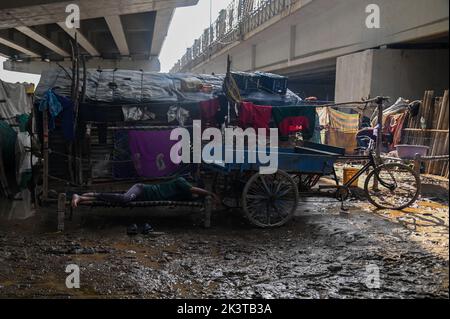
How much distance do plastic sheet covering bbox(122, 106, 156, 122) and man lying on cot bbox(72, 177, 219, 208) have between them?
3.60 m

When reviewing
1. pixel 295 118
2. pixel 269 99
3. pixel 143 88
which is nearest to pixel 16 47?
pixel 143 88

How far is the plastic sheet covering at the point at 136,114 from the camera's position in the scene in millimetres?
9648

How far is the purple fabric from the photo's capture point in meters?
9.48

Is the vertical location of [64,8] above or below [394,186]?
above

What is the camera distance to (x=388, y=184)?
302 inches

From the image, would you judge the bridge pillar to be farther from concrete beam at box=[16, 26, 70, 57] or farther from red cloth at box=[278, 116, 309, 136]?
concrete beam at box=[16, 26, 70, 57]

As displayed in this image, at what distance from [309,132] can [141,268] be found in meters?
5.73

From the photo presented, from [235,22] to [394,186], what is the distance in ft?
60.7

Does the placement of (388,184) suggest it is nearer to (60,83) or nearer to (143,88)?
(143,88)

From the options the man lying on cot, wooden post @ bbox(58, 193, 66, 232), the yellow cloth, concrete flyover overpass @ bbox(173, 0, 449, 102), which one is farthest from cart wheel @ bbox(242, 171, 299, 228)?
the yellow cloth

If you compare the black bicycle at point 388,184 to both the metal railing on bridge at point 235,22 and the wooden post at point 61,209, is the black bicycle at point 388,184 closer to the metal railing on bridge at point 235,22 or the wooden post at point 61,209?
the wooden post at point 61,209
